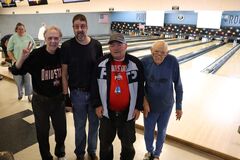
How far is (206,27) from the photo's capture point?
1162cm

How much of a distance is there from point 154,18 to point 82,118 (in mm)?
11783

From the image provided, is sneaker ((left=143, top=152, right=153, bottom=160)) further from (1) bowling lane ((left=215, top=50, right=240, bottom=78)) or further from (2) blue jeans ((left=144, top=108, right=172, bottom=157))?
(1) bowling lane ((left=215, top=50, right=240, bottom=78))

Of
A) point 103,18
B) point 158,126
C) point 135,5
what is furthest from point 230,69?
point 103,18

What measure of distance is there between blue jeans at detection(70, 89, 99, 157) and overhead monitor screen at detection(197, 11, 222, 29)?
35.1 feet

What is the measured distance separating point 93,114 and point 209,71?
4374mm

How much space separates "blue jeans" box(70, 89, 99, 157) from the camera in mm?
1827

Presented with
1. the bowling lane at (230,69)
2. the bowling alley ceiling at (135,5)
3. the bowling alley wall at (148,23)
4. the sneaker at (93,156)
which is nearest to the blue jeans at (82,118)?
the sneaker at (93,156)

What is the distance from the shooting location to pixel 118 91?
5.26 ft

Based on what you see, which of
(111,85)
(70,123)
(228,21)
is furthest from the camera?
(228,21)

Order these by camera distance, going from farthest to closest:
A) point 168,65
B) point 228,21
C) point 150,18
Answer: point 150,18 < point 228,21 < point 168,65

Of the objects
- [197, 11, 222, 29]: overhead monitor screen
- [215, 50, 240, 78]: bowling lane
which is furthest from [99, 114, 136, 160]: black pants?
[197, 11, 222, 29]: overhead monitor screen

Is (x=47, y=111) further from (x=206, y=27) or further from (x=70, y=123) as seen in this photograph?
(x=206, y=27)

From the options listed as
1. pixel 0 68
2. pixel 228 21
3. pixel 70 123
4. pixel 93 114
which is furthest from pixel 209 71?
pixel 228 21

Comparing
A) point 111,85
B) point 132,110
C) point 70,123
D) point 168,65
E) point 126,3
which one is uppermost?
point 126,3
